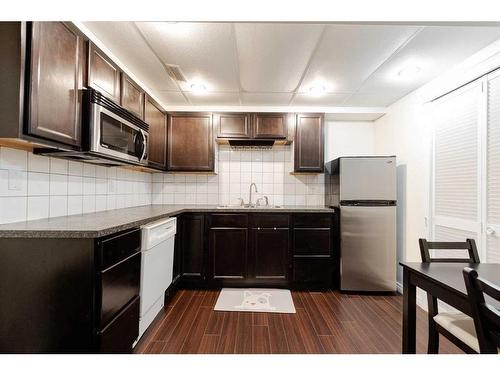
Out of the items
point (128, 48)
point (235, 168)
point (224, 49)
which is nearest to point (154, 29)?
point (128, 48)

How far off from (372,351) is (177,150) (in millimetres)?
2820

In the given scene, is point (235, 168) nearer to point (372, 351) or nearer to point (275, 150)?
point (275, 150)

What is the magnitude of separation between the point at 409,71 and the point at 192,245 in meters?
2.81

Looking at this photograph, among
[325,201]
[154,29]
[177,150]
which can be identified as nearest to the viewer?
[154,29]

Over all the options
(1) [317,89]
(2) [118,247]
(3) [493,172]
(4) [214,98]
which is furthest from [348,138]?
(2) [118,247]

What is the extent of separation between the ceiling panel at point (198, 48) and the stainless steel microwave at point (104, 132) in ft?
1.91

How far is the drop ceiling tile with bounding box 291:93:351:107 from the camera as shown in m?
2.80

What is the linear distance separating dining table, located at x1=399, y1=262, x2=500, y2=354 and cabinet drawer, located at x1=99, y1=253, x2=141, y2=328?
1692mm

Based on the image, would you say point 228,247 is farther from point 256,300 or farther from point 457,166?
point 457,166

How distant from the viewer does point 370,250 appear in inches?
107

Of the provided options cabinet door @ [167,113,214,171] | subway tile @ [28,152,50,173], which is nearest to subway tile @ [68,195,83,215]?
subway tile @ [28,152,50,173]

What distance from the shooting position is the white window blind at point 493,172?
171 cm

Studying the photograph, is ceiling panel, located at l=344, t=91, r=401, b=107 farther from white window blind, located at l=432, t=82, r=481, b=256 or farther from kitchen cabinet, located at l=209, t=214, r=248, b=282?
kitchen cabinet, located at l=209, t=214, r=248, b=282

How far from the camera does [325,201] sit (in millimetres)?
3365
